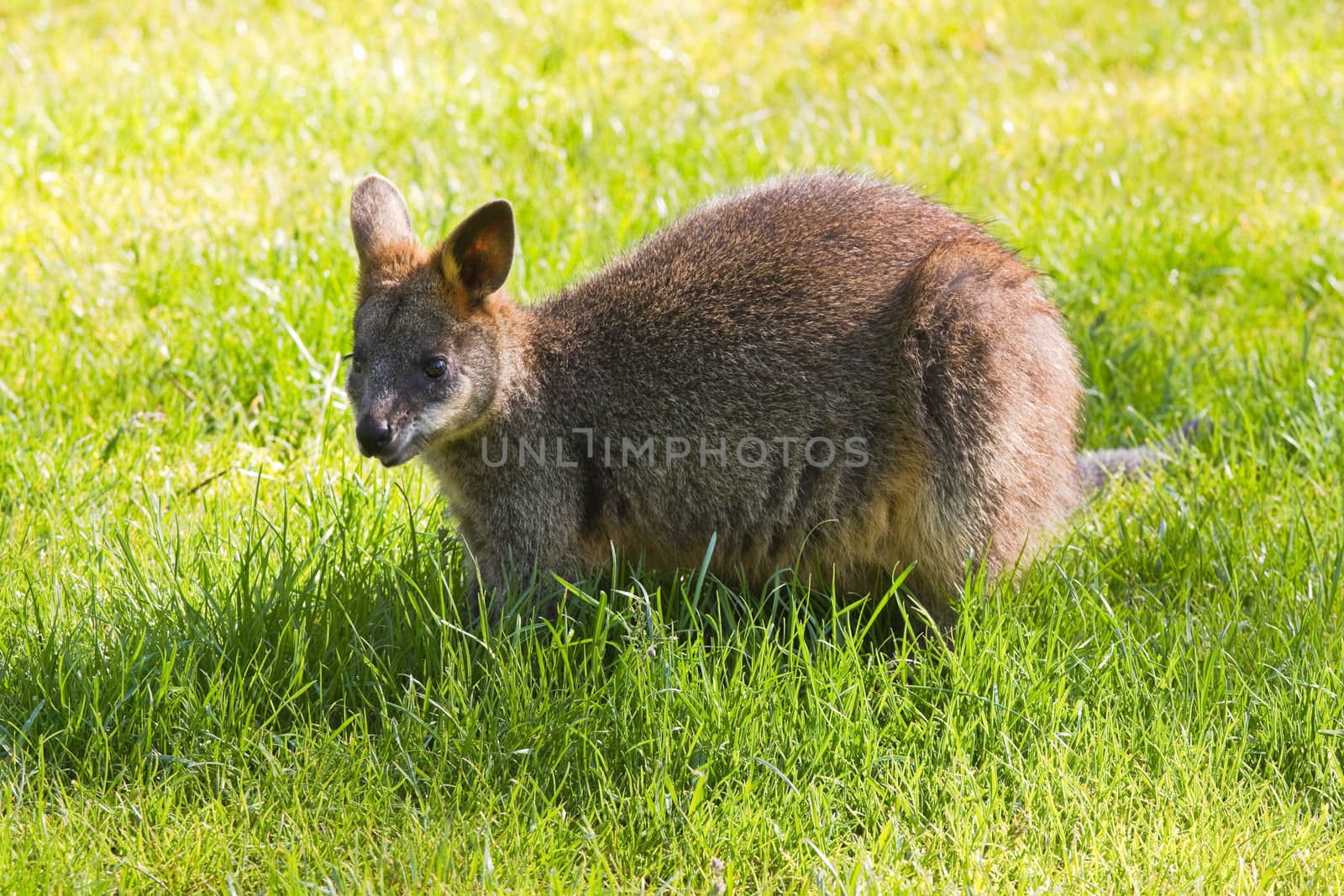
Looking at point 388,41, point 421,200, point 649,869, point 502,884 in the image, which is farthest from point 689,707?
point 388,41

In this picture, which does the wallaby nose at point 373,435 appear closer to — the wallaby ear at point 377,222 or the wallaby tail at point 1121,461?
the wallaby ear at point 377,222

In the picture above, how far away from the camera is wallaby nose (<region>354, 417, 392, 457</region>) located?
12.5 ft

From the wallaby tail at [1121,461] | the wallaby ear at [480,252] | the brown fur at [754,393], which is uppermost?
the wallaby ear at [480,252]

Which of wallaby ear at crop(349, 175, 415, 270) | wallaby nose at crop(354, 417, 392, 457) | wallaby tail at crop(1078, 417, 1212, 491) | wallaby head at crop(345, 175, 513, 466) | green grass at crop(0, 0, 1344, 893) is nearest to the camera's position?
green grass at crop(0, 0, 1344, 893)

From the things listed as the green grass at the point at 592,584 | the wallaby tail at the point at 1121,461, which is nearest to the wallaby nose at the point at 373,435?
the green grass at the point at 592,584

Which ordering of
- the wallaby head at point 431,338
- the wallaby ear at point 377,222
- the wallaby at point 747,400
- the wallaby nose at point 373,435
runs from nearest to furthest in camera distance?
the wallaby nose at point 373,435, the wallaby head at point 431,338, the wallaby at point 747,400, the wallaby ear at point 377,222

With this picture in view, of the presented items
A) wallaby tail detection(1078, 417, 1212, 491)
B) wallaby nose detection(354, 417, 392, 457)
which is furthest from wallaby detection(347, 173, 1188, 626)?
wallaby tail detection(1078, 417, 1212, 491)

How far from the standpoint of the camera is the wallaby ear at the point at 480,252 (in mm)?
3988

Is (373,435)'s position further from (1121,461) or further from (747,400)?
(1121,461)

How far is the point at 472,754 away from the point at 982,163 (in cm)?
479

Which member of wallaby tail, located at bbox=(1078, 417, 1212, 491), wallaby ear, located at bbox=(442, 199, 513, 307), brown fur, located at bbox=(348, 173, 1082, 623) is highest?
wallaby ear, located at bbox=(442, 199, 513, 307)

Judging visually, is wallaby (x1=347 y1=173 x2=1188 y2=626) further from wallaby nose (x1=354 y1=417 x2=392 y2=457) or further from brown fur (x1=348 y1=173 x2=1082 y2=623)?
wallaby nose (x1=354 y1=417 x2=392 y2=457)

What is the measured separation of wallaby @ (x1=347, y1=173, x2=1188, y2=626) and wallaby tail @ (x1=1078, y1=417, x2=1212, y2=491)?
57cm

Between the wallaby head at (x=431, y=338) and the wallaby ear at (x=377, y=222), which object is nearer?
the wallaby head at (x=431, y=338)
